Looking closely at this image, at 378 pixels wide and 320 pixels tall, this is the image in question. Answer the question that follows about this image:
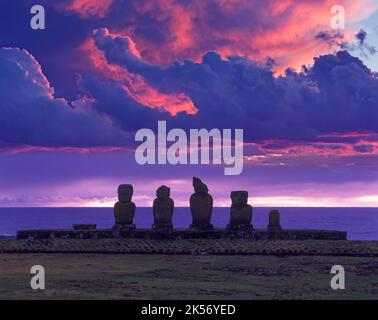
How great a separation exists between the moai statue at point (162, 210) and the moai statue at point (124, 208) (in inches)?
47.9

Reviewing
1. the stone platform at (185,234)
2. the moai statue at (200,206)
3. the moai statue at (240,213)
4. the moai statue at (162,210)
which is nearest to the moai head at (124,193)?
the moai statue at (162,210)

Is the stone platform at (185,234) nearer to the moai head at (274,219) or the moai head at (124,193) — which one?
the moai head at (274,219)

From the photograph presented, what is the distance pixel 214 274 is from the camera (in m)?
21.4

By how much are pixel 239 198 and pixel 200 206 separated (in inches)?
79.0

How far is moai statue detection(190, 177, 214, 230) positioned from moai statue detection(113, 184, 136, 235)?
308 cm

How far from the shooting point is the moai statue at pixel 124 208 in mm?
33438

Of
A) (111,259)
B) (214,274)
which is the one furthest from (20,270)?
(214,274)

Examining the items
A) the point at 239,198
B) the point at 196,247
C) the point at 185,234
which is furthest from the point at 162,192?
the point at 196,247

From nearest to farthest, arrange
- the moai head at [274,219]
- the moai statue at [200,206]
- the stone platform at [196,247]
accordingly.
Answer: the stone platform at [196,247] < the moai statue at [200,206] < the moai head at [274,219]

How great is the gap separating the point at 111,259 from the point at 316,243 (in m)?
9.88

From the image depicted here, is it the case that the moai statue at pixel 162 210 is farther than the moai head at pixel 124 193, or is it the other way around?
the moai head at pixel 124 193

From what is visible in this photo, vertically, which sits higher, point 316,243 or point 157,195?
point 157,195
